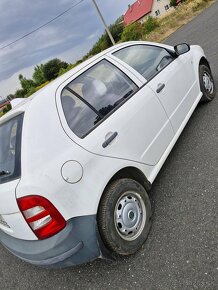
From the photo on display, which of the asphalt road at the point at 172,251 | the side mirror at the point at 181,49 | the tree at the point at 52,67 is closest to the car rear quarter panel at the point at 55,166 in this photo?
the asphalt road at the point at 172,251

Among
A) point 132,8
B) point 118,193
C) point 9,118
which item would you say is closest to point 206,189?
point 118,193

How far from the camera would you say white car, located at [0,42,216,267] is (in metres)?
2.57

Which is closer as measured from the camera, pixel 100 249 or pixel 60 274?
pixel 100 249

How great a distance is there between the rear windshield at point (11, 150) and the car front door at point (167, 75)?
1566 millimetres

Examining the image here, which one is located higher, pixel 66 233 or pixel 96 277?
pixel 66 233

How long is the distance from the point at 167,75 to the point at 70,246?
259 centimetres

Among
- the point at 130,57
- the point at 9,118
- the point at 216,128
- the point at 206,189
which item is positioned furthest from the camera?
the point at 216,128

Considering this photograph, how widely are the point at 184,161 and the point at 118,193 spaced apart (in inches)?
63.1

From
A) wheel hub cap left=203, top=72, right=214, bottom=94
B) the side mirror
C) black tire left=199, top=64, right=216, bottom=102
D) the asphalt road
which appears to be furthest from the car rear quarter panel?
wheel hub cap left=203, top=72, right=214, bottom=94

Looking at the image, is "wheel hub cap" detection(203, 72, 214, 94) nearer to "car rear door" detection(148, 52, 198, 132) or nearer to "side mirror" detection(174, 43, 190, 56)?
"car rear door" detection(148, 52, 198, 132)

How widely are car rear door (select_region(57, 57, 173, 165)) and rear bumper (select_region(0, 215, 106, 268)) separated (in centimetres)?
65

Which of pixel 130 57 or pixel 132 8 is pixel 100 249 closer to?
pixel 130 57

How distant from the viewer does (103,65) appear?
3.61 metres

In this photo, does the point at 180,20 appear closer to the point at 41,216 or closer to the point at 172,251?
the point at 172,251
